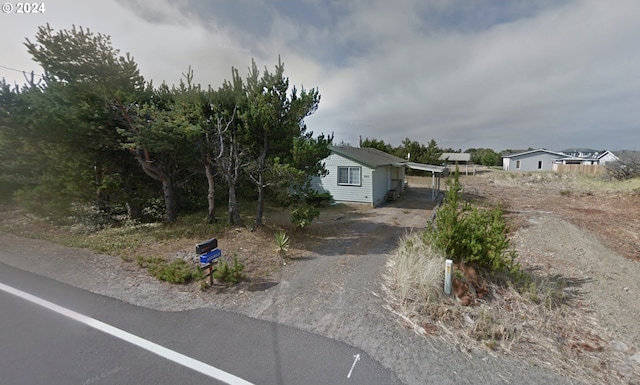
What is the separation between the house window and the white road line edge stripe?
12215mm

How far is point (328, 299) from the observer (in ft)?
13.9

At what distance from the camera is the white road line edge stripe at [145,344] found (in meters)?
2.57

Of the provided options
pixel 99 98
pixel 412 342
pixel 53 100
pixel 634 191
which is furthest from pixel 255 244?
pixel 634 191

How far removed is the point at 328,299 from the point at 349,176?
10.8 meters

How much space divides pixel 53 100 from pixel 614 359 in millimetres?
13480

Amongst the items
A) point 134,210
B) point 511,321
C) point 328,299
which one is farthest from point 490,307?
point 134,210

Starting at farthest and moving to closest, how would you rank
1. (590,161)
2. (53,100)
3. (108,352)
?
(590,161)
(53,100)
(108,352)

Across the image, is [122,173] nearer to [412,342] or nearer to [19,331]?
[19,331]

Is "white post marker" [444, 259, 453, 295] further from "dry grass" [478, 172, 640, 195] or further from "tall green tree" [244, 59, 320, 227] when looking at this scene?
"dry grass" [478, 172, 640, 195]

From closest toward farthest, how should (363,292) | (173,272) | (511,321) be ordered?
(511,321) → (363,292) → (173,272)

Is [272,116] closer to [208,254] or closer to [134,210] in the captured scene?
[208,254]

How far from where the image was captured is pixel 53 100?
767cm

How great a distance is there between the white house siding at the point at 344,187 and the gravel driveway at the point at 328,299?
676 centimetres

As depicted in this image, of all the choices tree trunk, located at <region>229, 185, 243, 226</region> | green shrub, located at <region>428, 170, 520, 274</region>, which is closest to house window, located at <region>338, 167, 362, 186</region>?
tree trunk, located at <region>229, 185, 243, 226</region>
